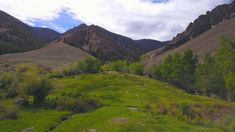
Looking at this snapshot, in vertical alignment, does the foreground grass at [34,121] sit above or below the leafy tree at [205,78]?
below

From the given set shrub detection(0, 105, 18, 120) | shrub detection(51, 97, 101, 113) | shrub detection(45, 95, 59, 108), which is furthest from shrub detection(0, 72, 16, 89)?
shrub detection(0, 105, 18, 120)

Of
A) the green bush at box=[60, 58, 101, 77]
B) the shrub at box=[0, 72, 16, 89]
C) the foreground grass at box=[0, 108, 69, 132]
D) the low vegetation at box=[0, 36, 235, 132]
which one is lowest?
the foreground grass at box=[0, 108, 69, 132]

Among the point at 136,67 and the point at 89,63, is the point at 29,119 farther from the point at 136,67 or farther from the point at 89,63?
the point at 136,67

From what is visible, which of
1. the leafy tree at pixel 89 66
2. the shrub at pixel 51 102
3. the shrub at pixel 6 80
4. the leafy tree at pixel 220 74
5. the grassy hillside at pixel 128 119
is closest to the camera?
the grassy hillside at pixel 128 119

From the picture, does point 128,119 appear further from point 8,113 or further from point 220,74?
point 220,74

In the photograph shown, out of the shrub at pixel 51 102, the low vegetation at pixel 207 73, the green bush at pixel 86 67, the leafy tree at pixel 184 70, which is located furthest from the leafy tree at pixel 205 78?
the shrub at pixel 51 102

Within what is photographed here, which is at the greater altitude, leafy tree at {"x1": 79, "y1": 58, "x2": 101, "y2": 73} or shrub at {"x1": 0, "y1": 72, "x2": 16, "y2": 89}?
leafy tree at {"x1": 79, "y1": 58, "x2": 101, "y2": 73}

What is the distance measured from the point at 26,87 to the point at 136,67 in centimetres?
13581

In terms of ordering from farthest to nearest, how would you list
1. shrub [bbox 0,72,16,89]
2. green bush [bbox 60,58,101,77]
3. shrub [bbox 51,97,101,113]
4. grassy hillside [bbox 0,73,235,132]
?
green bush [bbox 60,58,101,77] → shrub [bbox 0,72,16,89] → shrub [bbox 51,97,101,113] → grassy hillside [bbox 0,73,235,132]

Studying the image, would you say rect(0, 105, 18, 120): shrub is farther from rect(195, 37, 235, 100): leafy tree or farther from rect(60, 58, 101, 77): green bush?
rect(60, 58, 101, 77): green bush

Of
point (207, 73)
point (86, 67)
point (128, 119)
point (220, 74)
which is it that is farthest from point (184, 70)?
point (128, 119)

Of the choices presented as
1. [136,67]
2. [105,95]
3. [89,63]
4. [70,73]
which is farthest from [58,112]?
[136,67]

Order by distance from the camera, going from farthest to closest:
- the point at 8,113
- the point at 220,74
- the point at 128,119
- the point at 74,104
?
the point at 220,74
the point at 74,104
the point at 8,113
the point at 128,119

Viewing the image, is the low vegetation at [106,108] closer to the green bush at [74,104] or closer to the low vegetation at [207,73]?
the green bush at [74,104]
